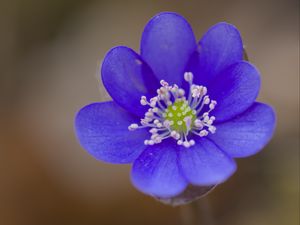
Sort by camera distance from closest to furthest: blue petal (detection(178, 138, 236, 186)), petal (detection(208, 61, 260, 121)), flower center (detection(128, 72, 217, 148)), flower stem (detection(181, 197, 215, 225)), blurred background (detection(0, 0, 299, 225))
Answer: blue petal (detection(178, 138, 236, 186))
petal (detection(208, 61, 260, 121))
flower center (detection(128, 72, 217, 148))
flower stem (detection(181, 197, 215, 225))
blurred background (detection(0, 0, 299, 225))

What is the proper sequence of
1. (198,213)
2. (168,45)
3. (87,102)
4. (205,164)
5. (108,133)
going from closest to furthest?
(205,164) < (108,133) < (168,45) < (198,213) < (87,102)

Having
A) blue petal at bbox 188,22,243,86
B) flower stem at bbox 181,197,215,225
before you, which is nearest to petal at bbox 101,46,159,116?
blue petal at bbox 188,22,243,86

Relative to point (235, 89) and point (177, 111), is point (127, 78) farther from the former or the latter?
point (235, 89)

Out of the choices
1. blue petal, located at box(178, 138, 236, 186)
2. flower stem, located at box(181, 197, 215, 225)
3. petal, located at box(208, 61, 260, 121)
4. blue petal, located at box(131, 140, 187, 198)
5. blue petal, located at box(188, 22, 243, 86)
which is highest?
blue petal, located at box(188, 22, 243, 86)

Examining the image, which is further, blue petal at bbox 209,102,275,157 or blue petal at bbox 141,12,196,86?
blue petal at bbox 141,12,196,86

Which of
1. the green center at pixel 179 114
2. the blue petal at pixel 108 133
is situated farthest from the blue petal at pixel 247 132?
the blue petal at pixel 108 133

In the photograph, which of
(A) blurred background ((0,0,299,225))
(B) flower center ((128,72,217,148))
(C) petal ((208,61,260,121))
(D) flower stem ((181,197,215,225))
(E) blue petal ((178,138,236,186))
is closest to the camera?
(E) blue petal ((178,138,236,186))

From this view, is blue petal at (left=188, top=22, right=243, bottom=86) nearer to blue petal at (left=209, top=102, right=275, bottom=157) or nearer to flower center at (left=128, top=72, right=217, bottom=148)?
flower center at (left=128, top=72, right=217, bottom=148)

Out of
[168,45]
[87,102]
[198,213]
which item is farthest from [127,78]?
[87,102]
